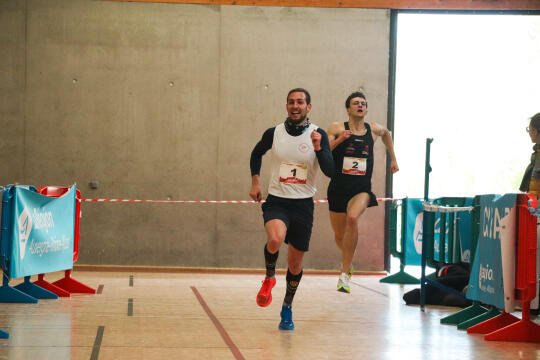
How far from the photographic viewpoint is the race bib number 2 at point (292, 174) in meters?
5.93

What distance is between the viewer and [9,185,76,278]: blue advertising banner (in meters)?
6.99

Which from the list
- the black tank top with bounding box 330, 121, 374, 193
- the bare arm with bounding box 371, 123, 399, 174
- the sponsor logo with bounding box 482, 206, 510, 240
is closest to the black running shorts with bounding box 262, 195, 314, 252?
the sponsor logo with bounding box 482, 206, 510, 240

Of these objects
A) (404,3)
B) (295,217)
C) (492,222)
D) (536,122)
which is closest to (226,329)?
(295,217)

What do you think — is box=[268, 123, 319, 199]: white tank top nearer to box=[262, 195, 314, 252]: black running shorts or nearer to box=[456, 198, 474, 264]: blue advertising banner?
box=[262, 195, 314, 252]: black running shorts

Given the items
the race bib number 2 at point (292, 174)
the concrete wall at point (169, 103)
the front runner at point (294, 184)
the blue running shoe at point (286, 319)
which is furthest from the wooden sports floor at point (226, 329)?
the concrete wall at point (169, 103)

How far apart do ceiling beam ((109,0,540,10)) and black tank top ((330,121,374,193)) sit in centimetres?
486

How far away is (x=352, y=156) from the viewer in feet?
26.2

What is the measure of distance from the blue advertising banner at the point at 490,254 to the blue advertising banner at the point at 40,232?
12.2 ft

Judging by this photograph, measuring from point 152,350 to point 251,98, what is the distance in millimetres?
7729

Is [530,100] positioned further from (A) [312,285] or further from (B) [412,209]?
(A) [312,285]

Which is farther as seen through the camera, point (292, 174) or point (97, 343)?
point (292, 174)

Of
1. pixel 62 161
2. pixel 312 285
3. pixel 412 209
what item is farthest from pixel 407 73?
pixel 62 161

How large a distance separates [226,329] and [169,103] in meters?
6.75

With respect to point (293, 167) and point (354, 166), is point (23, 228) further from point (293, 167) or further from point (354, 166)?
point (354, 166)
